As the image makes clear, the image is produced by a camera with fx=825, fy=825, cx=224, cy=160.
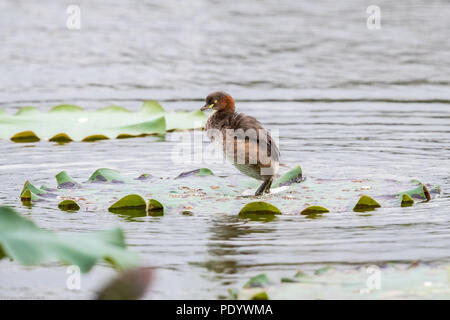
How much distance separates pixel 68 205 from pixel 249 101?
4717mm

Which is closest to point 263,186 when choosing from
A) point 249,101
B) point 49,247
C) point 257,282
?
point 257,282

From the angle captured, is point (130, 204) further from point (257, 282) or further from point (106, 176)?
point (257, 282)

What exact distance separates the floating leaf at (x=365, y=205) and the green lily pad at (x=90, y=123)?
314 cm

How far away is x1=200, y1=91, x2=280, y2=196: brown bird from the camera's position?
6.49 m

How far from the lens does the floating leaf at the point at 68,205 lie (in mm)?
6070


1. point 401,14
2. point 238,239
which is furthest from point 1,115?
point 401,14

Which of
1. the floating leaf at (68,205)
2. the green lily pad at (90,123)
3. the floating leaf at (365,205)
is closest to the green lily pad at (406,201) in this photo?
the floating leaf at (365,205)

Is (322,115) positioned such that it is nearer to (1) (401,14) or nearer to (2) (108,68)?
(2) (108,68)

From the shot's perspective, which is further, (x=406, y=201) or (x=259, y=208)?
(x=406, y=201)

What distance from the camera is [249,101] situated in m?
10.5

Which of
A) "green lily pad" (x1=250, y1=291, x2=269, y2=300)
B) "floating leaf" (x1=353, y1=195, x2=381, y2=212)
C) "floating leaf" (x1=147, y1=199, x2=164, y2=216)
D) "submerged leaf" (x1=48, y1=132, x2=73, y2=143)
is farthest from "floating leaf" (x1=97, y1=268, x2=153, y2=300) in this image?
"submerged leaf" (x1=48, y1=132, x2=73, y2=143)

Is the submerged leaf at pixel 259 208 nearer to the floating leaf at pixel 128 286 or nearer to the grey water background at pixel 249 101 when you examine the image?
the grey water background at pixel 249 101

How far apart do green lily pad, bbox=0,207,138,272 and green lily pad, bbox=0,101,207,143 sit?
4908mm

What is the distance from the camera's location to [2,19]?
1502 cm
